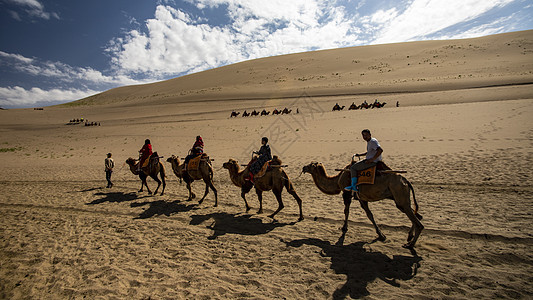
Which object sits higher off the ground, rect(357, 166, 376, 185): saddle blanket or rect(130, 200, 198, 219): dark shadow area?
rect(357, 166, 376, 185): saddle blanket

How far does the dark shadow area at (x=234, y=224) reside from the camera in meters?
6.97

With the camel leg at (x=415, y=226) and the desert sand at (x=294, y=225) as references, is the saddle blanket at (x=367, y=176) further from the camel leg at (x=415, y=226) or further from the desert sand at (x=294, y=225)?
the desert sand at (x=294, y=225)

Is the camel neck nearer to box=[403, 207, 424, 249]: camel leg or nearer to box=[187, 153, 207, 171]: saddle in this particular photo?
box=[403, 207, 424, 249]: camel leg

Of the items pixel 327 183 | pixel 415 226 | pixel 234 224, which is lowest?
pixel 234 224

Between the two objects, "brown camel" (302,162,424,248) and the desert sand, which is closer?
the desert sand

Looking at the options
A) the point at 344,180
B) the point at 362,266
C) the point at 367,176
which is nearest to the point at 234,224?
the point at 344,180

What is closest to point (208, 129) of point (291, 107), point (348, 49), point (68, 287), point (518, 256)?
point (291, 107)

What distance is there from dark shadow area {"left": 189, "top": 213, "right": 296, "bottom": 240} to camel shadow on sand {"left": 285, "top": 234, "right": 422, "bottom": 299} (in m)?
1.34

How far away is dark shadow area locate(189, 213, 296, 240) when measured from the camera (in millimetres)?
6968

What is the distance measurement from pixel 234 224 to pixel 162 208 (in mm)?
3323

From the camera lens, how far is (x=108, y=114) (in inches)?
1982

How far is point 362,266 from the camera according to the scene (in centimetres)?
502

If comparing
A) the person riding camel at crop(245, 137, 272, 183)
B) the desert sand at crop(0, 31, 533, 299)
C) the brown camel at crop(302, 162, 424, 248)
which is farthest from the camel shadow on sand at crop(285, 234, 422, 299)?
the person riding camel at crop(245, 137, 272, 183)

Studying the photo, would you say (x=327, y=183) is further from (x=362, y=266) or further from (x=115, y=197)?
(x=115, y=197)
